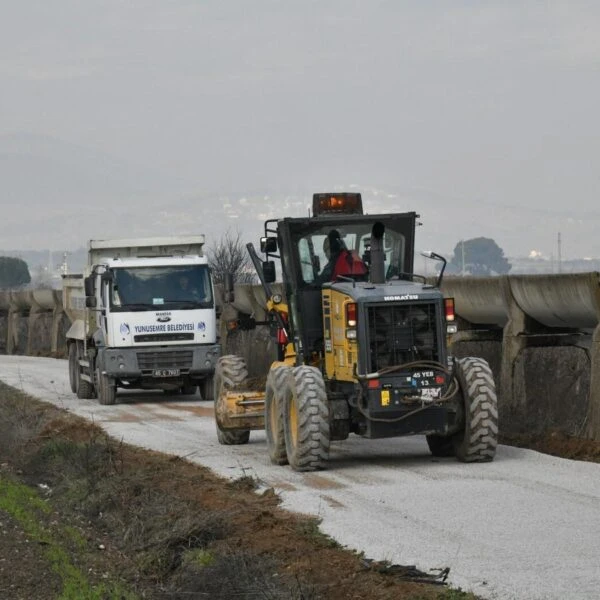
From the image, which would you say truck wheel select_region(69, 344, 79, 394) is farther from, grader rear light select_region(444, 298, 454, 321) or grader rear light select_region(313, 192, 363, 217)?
grader rear light select_region(444, 298, 454, 321)

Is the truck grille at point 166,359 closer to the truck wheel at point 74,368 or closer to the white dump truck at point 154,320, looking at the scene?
the white dump truck at point 154,320

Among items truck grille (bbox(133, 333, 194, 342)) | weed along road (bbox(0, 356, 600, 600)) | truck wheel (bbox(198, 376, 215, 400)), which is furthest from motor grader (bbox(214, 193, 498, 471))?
truck wheel (bbox(198, 376, 215, 400))

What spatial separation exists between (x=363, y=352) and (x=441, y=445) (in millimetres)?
1764

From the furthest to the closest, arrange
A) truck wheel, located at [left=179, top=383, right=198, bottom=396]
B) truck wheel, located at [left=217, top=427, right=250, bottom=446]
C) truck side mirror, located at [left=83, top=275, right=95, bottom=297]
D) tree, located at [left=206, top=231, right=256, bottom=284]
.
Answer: tree, located at [left=206, top=231, right=256, bottom=284], truck wheel, located at [left=179, top=383, right=198, bottom=396], truck side mirror, located at [left=83, top=275, right=95, bottom=297], truck wheel, located at [left=217, top=427, right=250, bottom=446]

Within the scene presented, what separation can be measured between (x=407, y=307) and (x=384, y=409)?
1.12m

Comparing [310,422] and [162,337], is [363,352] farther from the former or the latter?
[162,337]

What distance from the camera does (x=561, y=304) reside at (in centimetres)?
1909

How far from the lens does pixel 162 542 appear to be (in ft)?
36.7

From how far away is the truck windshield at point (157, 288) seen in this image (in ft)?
89.7

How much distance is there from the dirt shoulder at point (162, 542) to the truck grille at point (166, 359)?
10.4 meters

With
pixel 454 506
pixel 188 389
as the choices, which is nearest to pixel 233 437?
pixel 454 506

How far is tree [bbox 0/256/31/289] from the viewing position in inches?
6206

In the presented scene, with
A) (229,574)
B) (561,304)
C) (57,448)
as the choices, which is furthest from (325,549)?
(561,304)

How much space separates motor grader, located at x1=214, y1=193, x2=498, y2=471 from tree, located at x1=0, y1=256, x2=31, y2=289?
467 feet
